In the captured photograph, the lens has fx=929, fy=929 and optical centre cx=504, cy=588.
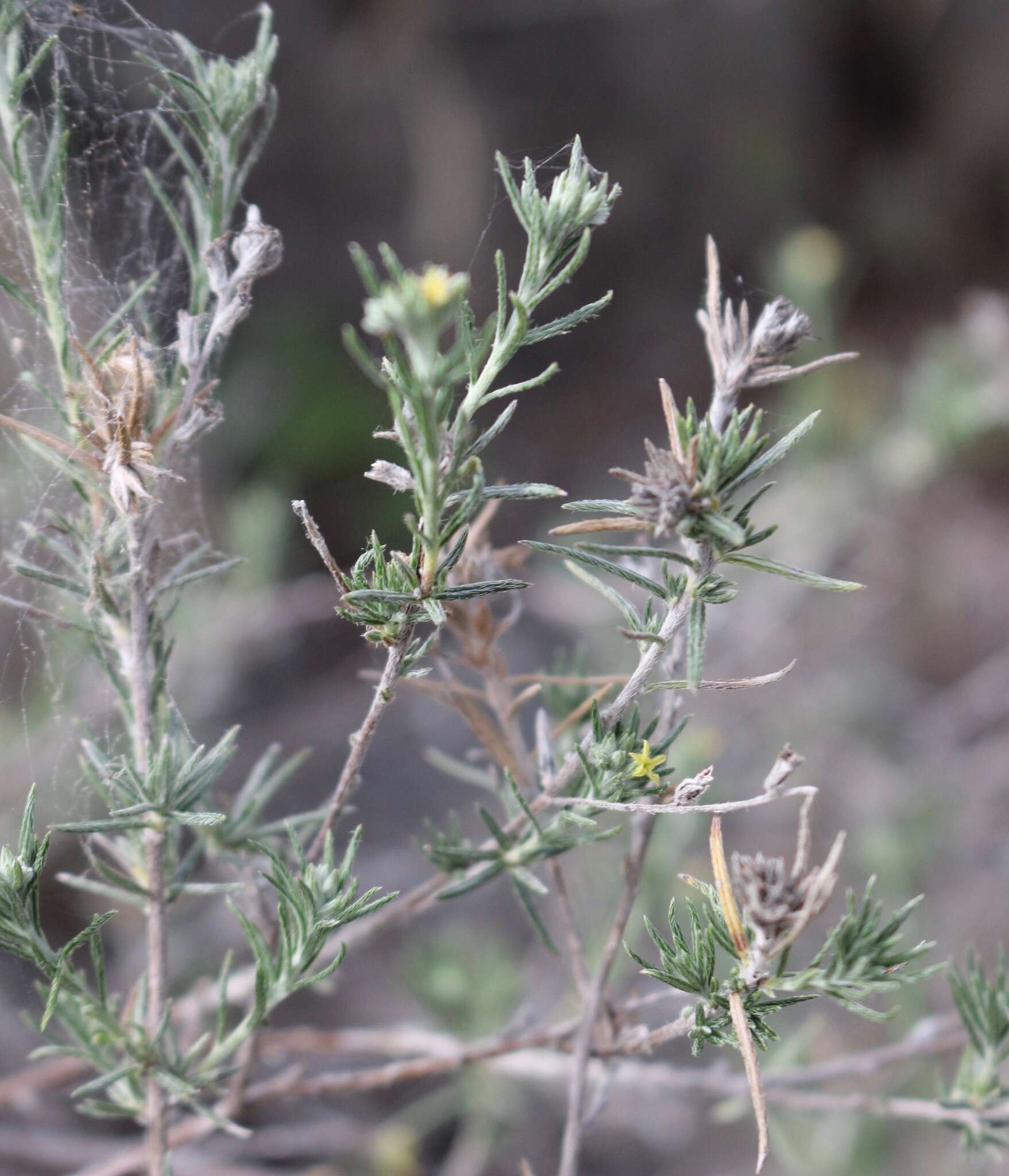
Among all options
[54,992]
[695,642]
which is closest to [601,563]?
[695,642]

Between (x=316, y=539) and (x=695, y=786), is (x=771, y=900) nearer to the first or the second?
(x=695, y=786)

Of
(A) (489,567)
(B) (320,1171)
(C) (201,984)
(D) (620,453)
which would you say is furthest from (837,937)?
(D) (620,453)

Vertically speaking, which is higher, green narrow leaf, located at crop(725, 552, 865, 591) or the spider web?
the spider web

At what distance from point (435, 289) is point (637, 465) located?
3.78m

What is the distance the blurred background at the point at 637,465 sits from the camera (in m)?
1.91

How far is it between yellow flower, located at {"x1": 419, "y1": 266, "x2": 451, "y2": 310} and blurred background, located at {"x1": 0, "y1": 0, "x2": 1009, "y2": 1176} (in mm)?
415

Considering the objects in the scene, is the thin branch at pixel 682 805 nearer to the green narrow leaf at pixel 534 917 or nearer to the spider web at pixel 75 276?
the green narrow leaf at pixel 534 917

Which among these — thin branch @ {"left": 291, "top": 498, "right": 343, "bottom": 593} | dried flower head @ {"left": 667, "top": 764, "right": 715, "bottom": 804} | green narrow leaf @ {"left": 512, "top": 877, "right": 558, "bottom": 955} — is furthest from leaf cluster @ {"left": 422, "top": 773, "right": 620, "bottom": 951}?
thin branch @ {"left": 291, "top": 498, "right": 343, "bottom": 593}

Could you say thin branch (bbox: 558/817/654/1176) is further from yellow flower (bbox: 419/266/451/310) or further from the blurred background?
yellow flower (bbox: 419/266/451/310)

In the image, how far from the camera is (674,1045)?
247 centimetres

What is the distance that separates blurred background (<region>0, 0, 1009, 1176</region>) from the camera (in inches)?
75.2

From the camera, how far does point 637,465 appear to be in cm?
417

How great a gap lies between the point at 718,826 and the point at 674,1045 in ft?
6.96

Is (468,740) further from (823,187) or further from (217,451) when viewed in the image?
(823,187)
